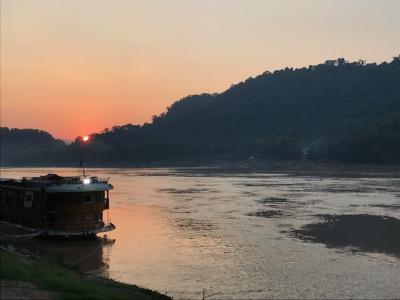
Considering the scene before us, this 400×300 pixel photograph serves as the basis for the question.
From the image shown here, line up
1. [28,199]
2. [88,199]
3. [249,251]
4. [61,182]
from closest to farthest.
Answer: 1. [249,251]
2. [88,199]
3. [61,182]
4. [28,199]

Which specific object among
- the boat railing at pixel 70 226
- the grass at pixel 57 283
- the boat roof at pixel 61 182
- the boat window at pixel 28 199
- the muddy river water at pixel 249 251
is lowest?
the muddy river water at pixel 249 251

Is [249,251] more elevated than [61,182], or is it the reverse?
[61,182]

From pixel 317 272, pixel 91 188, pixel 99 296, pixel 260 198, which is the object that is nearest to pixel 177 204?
pixel 260 198

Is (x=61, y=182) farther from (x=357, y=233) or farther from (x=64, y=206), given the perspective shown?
(x=357, y=233)

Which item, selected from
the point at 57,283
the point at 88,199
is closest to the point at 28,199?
the point at 88,199

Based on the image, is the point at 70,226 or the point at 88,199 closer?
the point at 70,226

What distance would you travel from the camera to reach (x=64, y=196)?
3912 centimetres

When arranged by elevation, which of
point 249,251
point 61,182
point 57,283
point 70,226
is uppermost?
point 61,182

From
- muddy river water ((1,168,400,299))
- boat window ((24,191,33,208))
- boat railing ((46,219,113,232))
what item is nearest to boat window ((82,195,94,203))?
boat railing ((46,219,113,232))

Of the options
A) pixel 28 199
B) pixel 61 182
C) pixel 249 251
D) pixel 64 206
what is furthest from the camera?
pixel 28 199

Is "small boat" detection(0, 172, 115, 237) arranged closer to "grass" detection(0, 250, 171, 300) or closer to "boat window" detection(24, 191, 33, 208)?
"boat window" detection(24, 191, 33, 208)

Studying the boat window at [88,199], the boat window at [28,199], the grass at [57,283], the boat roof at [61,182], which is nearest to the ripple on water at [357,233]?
the boat roof at [61,182]

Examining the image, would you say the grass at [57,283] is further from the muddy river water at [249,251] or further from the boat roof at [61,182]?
the boat roof at [61,182]

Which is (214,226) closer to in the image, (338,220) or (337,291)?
(338,220)
